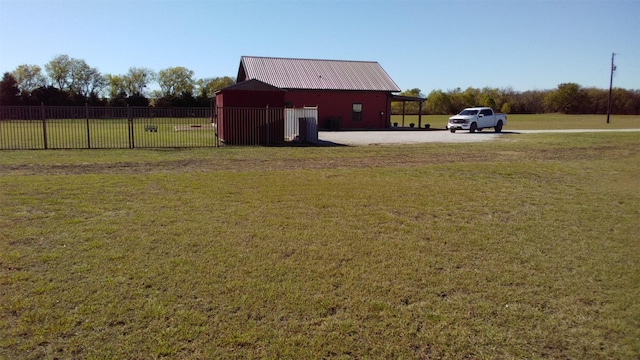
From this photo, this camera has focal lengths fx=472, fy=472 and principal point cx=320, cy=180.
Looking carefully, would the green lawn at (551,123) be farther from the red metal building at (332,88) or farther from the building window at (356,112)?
the building window at (356,112)

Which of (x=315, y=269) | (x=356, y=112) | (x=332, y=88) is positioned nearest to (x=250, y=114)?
(x=315, y=269)

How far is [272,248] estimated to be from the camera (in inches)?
225

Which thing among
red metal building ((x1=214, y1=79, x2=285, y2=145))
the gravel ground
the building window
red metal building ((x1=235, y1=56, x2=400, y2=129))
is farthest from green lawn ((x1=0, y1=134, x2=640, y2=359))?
the building window

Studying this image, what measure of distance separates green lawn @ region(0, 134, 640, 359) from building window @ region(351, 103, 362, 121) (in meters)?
27.4

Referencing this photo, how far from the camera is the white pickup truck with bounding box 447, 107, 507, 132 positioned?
3312 centimetres

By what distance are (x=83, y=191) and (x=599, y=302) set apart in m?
8.66

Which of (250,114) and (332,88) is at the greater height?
(332,88)

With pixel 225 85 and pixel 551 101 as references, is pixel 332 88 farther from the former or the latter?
pixel 551 101

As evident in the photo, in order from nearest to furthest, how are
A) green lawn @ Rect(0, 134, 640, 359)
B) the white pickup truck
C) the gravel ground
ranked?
green lawn @ Rect(0, 134, 640, 359) → the gravel ground → the white pickup truck

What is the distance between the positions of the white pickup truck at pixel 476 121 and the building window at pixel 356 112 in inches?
294

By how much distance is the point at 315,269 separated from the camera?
5035mm

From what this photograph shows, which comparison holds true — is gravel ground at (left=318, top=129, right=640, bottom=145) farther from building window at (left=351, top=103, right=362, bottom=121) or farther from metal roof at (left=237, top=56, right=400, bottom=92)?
metal roof at (left=237, top=56, right=400, bottom=92)

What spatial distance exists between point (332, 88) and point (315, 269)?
32.6 metres

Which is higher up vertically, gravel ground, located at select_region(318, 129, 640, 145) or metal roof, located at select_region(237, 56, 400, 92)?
metal roof, located at select_region(237, 56, 400, 92)
